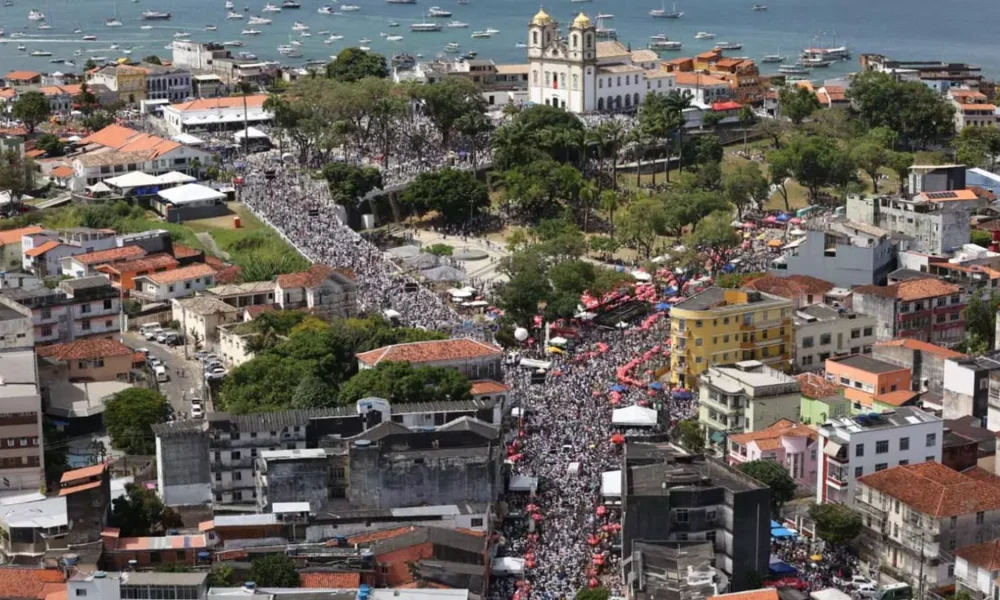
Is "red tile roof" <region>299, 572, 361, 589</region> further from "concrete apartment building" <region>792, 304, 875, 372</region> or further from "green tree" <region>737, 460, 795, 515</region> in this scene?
"concrete apartment building" <region>792, 304, 875, 372</region>

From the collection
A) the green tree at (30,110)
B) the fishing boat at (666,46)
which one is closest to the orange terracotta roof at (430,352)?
the green tree at (30,110)

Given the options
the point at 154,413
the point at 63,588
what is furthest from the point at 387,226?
the point at 63,588

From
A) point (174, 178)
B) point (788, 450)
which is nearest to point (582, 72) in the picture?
point (174, 178)

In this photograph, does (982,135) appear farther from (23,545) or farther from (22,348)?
(23,545)

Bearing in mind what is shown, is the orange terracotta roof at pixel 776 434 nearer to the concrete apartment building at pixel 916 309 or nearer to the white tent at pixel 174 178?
the concrete apartment building at pixel 916 309

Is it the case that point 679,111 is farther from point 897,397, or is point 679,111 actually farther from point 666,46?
point 666,46

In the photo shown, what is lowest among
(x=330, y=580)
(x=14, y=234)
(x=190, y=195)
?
(x=330, y=580)

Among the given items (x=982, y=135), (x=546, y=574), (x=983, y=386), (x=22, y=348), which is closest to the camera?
(x=546, y=574)
